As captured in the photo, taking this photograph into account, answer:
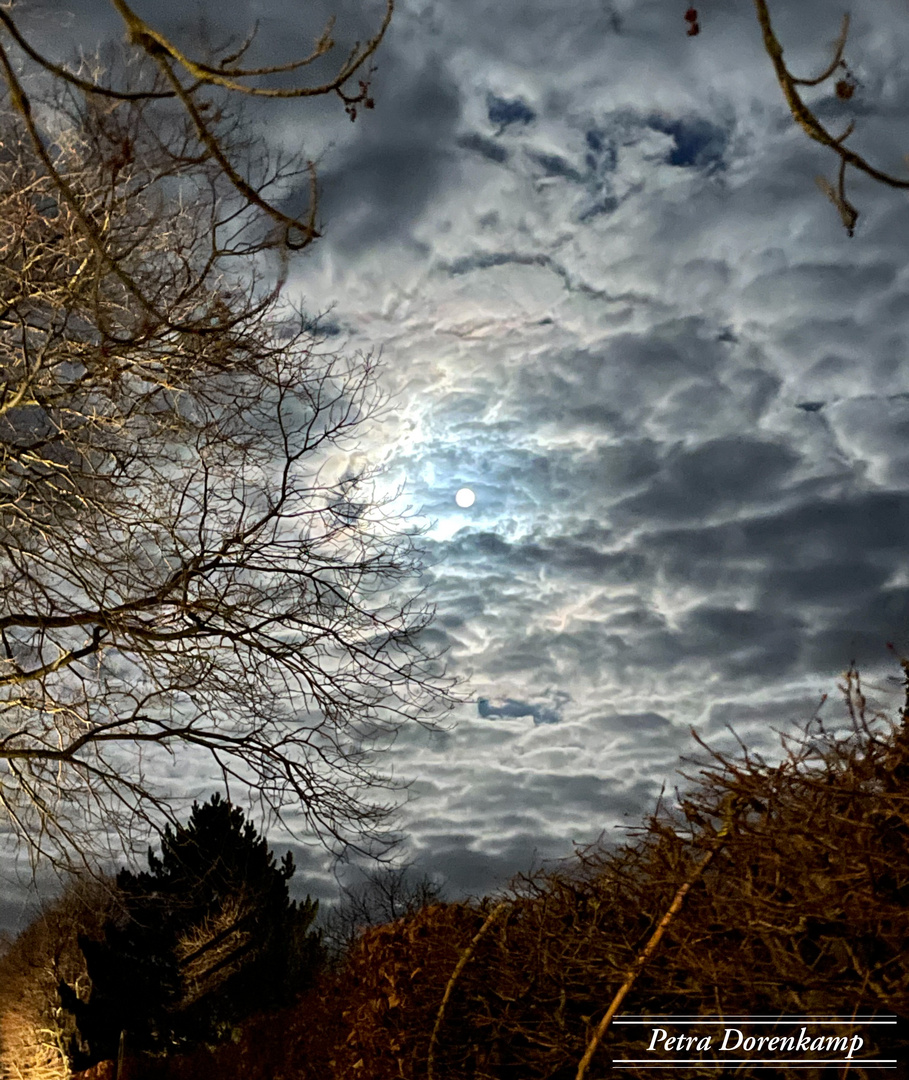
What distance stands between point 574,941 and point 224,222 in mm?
6695

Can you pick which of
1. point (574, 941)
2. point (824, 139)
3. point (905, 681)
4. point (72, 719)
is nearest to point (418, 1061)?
point (574, 941)

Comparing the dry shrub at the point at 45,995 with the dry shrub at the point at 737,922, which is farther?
the dry shrub at the point at 45,995

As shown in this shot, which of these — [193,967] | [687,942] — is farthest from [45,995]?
[687,942]

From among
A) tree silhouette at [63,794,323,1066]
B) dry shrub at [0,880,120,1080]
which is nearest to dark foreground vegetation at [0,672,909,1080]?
tree silhouette at [63,794,323,1066]

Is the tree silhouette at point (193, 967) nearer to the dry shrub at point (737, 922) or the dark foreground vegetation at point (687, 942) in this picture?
the dark foreground vegetation at point (687, 942)

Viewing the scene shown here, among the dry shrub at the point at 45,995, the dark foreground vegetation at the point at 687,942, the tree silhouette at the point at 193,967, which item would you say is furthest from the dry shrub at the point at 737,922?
the dry shrub at the point at 45,995

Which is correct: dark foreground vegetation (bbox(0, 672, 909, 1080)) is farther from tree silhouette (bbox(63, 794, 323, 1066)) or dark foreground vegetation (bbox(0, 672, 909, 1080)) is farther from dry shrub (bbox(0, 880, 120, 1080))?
dry shrub (bbox(0, 880, 120, 1080))

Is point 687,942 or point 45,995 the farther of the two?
point 45,995

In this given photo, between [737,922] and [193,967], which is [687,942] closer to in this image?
[737,922]

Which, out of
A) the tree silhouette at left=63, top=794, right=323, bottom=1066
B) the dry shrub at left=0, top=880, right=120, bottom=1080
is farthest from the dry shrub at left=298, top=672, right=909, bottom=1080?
the dry shrub at left=0, top=880, right=120, bottom=1080

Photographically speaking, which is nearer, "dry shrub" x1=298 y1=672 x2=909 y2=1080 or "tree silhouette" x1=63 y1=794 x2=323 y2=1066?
"dry shrub" x1=298 y1=672 x2=909 y2=1080

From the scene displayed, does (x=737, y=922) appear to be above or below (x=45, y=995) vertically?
above

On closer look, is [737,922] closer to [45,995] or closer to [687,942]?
[687,942]

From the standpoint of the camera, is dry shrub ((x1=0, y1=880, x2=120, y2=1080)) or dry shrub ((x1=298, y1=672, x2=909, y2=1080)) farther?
dry shrub ((x1=0, y1=880, x2=120, y2=1080))
